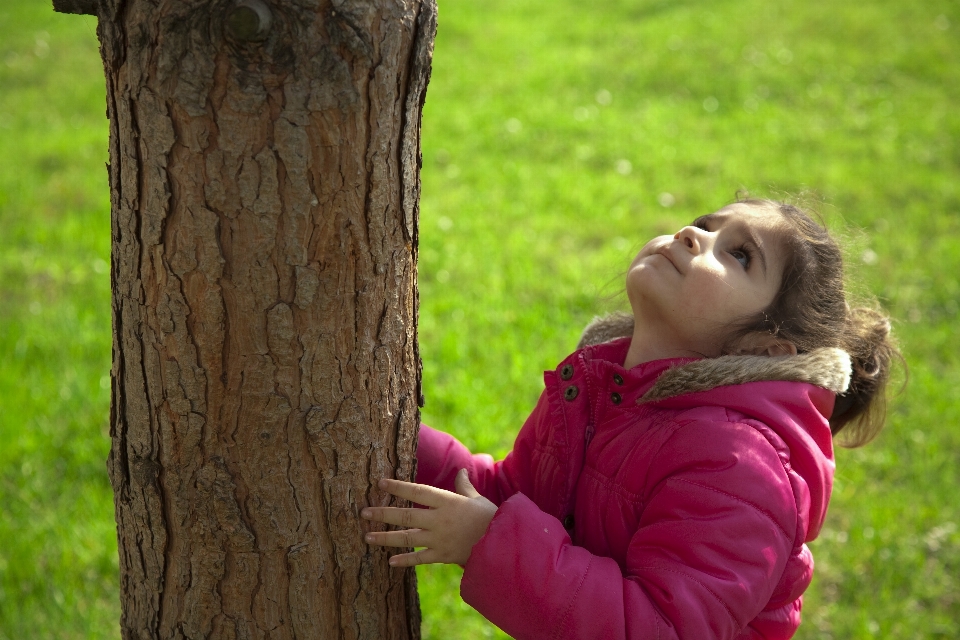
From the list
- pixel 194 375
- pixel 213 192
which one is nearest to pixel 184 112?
pixel 213 192

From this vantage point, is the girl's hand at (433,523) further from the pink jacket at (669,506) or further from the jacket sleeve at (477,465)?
the jacket sleeve at (477,465)

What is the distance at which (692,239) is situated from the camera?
5.66ft

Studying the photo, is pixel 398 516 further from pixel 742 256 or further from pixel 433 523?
pixel 742 256

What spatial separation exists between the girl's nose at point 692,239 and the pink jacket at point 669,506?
0.74 ft

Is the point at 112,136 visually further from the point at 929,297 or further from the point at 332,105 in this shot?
the point at 929,297

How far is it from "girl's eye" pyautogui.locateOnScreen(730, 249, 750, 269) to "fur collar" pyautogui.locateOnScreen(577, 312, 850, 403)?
21cm

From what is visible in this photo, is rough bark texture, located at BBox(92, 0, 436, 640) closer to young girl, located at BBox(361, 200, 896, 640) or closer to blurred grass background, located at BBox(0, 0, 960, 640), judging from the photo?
young girl, located at BBox(361, 200, 896, 640)

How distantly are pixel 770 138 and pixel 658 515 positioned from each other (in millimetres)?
5999

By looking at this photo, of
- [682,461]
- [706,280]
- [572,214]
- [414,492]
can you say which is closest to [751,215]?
[706,280]

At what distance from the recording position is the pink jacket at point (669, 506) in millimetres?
1428

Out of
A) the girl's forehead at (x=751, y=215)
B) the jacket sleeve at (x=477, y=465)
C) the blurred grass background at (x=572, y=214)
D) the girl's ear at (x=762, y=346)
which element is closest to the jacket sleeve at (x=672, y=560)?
the girl's ear at (x=762, y=346)

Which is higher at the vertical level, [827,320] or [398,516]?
[827,320]

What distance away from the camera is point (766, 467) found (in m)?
1.49

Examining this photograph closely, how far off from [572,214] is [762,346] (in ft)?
13.4
